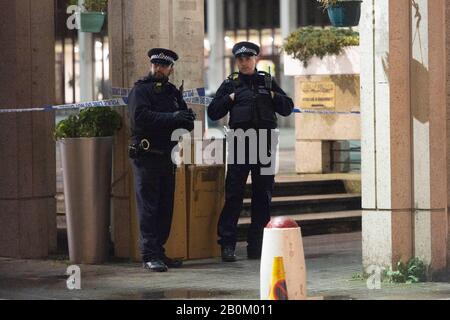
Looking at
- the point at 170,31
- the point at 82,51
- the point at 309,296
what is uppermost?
the point at 82,51

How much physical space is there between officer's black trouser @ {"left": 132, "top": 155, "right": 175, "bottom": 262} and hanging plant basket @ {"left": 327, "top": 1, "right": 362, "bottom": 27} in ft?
6.94

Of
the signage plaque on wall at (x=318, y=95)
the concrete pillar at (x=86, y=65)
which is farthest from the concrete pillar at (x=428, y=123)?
the concrete pillar at (x=86, y=65)

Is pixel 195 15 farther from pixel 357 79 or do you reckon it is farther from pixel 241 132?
pixel 357 79

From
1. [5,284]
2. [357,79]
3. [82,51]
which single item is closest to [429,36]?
[5,284]

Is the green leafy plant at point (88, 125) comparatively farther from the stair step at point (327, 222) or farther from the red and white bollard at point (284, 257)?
the red and white bollard at point (284, 257)

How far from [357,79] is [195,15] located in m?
5.21

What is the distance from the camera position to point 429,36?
10836mm

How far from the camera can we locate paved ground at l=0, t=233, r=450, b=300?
1027cm

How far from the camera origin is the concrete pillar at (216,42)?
155ft

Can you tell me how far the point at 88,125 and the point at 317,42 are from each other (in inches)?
236

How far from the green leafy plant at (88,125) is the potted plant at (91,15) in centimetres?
275

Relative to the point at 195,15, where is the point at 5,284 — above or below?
below

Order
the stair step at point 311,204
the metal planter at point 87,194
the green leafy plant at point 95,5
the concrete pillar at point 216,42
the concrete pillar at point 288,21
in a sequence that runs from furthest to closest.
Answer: the concrete pillar at point 216,42, the concrete pillar at point 288,21, the stair step at point 311,204, the green leafy plant at point 95,5, the metal planter at point 87,194

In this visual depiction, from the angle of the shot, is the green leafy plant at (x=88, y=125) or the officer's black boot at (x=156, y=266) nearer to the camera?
the officer's black boot at (x=156, y=266)
